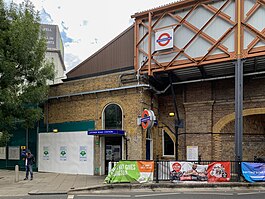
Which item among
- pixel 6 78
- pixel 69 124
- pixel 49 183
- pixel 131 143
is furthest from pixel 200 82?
pixel 6 78

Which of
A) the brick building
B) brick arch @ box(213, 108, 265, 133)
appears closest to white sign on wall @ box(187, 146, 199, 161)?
the brick building

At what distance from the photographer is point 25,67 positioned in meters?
20.5

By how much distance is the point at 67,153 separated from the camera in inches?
854

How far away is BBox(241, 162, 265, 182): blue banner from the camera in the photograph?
15078 mm

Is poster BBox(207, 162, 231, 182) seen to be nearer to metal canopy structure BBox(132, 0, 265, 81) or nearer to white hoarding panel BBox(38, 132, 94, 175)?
metal canopy structure BBox(132, 0, 265, 81)

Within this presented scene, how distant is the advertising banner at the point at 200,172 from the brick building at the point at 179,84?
74.6 inches

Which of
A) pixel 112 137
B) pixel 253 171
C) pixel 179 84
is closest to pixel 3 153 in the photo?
pixel 112 137

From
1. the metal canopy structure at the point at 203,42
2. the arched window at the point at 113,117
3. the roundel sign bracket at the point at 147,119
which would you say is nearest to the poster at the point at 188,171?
the metal canopy structure at the point at 203,42

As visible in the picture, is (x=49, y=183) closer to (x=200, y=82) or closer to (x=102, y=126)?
(x=102, y=126)

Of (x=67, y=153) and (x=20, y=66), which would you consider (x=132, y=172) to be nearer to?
(x=67, y=153)

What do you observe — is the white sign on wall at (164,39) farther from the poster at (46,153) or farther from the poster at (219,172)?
the poster at (46,153)

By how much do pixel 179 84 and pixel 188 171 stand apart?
713 centimetres

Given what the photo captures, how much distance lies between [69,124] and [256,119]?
40.3 feet

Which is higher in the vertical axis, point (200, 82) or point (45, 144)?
point (200, 82)
